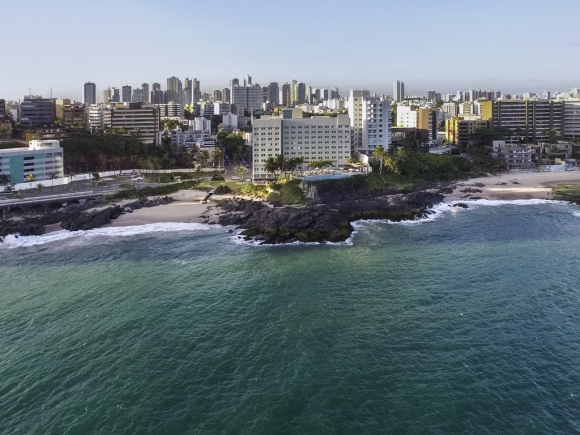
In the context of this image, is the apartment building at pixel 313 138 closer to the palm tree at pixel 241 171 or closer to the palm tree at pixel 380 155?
the palm tree at pixel 241 171

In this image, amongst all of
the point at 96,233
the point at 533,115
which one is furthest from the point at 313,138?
the point at 533,115

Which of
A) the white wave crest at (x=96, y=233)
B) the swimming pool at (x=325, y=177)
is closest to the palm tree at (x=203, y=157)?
the swimming pool at (x=325, y=177)

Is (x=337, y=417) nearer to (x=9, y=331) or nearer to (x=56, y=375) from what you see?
(x=56, y=375)

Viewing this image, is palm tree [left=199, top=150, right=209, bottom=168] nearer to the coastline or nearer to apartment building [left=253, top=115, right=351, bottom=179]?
apartment building [left=253, top=115, right=351, bottom=179]

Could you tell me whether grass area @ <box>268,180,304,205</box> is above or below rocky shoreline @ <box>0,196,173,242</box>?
above

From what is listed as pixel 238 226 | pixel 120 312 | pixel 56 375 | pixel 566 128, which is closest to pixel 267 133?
pixel 238 226

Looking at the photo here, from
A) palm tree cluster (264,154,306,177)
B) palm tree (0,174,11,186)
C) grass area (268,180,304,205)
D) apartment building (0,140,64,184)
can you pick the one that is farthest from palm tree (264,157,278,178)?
palm tree (0,174,11,186)

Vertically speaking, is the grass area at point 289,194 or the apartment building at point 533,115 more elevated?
the apartment building at point 533,115
